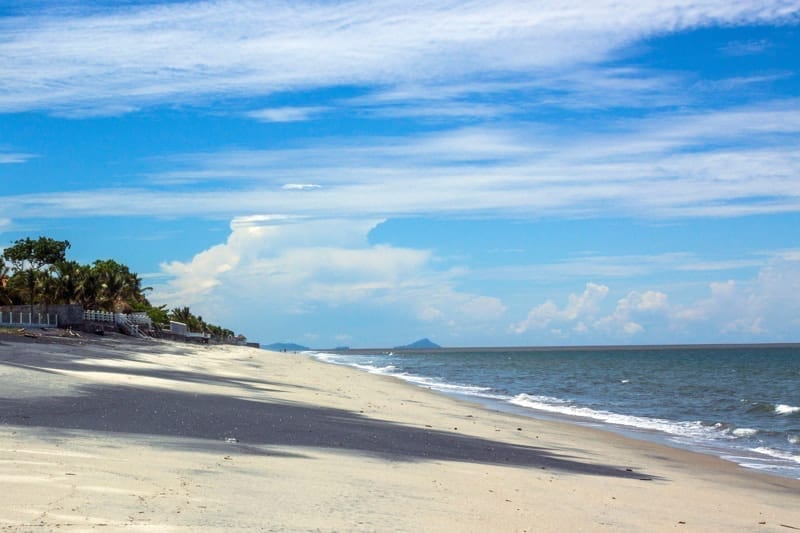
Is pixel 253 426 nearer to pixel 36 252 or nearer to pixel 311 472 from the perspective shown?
pixel 311 472

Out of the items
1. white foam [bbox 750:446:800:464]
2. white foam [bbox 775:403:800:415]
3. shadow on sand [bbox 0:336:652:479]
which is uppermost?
shadow on sand [bbox 0:336:652:479]

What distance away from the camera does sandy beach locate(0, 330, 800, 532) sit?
8.85 metres

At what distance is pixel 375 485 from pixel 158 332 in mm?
81166

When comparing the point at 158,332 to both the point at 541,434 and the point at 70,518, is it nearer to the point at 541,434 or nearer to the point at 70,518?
the point at 541,434

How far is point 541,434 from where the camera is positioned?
989 inches

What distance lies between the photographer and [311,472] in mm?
12188

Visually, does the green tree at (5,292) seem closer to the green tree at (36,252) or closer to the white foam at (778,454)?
the green tree at (36,252)

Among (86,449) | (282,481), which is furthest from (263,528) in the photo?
(86,449)

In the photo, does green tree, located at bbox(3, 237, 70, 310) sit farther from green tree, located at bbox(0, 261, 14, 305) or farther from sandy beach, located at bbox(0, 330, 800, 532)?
sandy beach, located at bbox(0, 330, 800, 532)

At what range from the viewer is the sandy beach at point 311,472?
8852 mm

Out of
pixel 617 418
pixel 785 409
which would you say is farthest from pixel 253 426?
pixel 785 409

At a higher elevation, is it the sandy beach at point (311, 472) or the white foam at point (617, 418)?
the sandy beach at point (311, 472)

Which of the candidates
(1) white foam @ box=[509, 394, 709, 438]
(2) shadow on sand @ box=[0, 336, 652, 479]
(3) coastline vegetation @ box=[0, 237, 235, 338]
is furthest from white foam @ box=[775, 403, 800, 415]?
(3) coastline vegetation @ box=[0, 237, 235, 338]

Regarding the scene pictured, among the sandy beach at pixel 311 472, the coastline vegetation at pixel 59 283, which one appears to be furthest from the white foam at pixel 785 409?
the coastline vegetation at pixel 59 283
